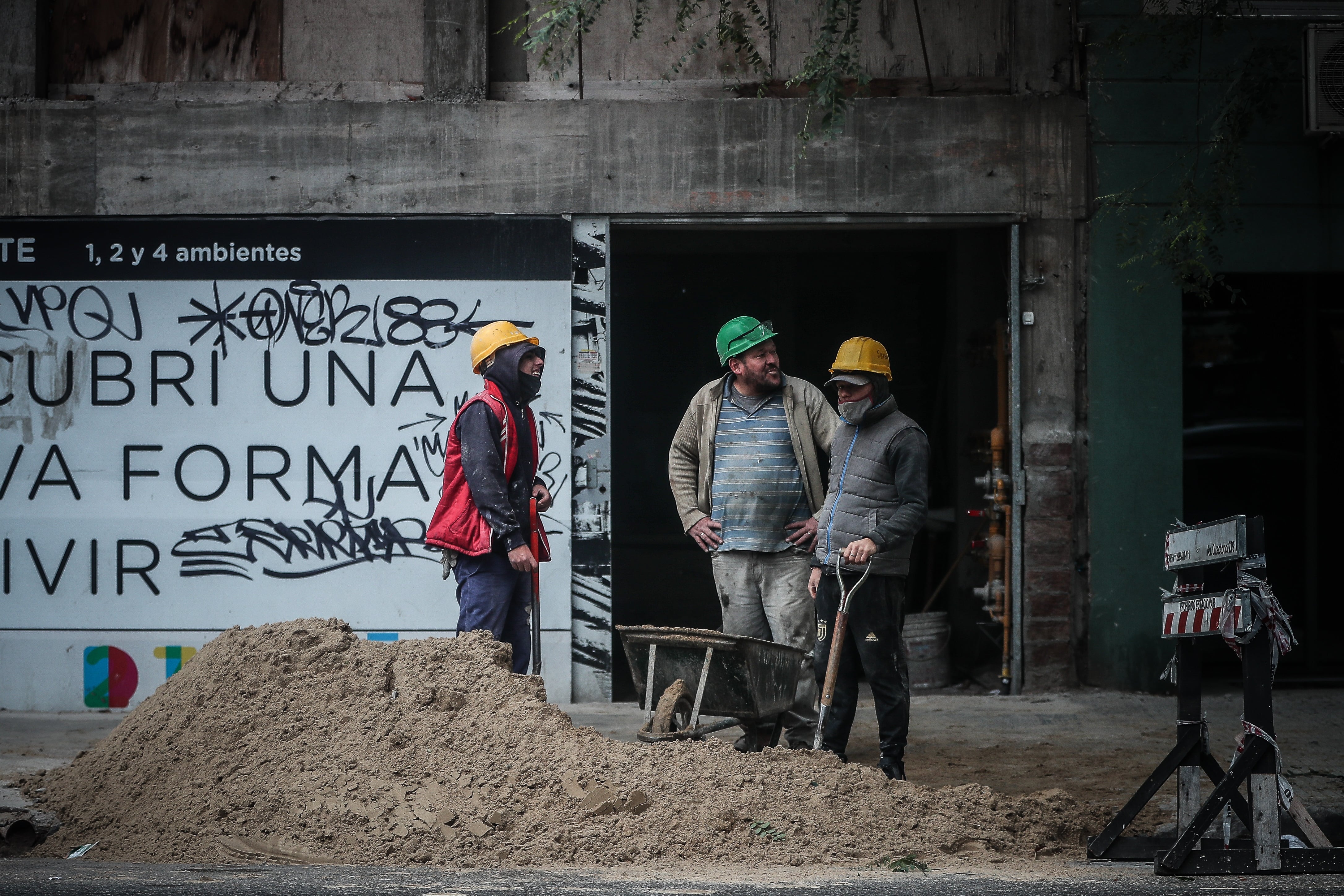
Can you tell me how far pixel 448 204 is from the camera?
7.47 metres

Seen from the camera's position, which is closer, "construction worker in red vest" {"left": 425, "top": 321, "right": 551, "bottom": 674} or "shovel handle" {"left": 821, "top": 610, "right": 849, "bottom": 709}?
"shovel handle" {"left": 821, "top": 610, "right": 849, "bottom": 709}

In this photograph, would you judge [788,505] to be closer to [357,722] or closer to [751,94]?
[357,722]

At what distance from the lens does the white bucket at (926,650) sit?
8070 millimetres

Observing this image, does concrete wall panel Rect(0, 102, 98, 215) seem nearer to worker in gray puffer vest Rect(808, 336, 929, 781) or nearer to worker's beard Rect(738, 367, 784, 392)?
worker's beard Rect(738, 367, 784, 392)

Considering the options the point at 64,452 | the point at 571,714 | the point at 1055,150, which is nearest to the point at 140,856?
the point at 571,714

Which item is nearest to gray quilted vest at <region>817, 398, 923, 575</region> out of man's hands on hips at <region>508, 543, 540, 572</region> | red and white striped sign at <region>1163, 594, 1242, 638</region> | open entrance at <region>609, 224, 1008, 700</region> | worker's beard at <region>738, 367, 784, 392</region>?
worker's beard at <region>738, 367, 784, 392</region>

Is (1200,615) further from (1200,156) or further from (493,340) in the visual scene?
(1200,156)

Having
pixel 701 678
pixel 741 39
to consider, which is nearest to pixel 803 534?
pixel 701 678

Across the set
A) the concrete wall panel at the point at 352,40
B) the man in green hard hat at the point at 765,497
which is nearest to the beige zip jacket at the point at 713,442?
the man in green hard hat at the point at 765,497

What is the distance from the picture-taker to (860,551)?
16.8 ft

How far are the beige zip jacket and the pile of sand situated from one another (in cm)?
168

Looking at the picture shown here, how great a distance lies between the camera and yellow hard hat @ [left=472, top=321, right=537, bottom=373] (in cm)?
581

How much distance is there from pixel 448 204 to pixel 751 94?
2256mm

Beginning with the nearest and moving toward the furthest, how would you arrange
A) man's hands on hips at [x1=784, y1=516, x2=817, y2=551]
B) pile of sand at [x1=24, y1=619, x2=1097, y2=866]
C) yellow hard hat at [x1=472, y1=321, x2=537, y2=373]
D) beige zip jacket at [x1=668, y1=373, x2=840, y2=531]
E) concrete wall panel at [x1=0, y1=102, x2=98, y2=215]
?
pile of sand at [x1=24, y1=619, x2=1097, y2=866]
yellow hard hat at [x1=472, y1=321, x2=537, y2=373]
man's hands on hips at [x1=784, y1=516, x2=817, y2=551]
beige zip jacket at [x1=668, y1=373, x2=840, y2=531]
concrete wall panel at [x1=0, y1=102, x2=98, y2=215]
